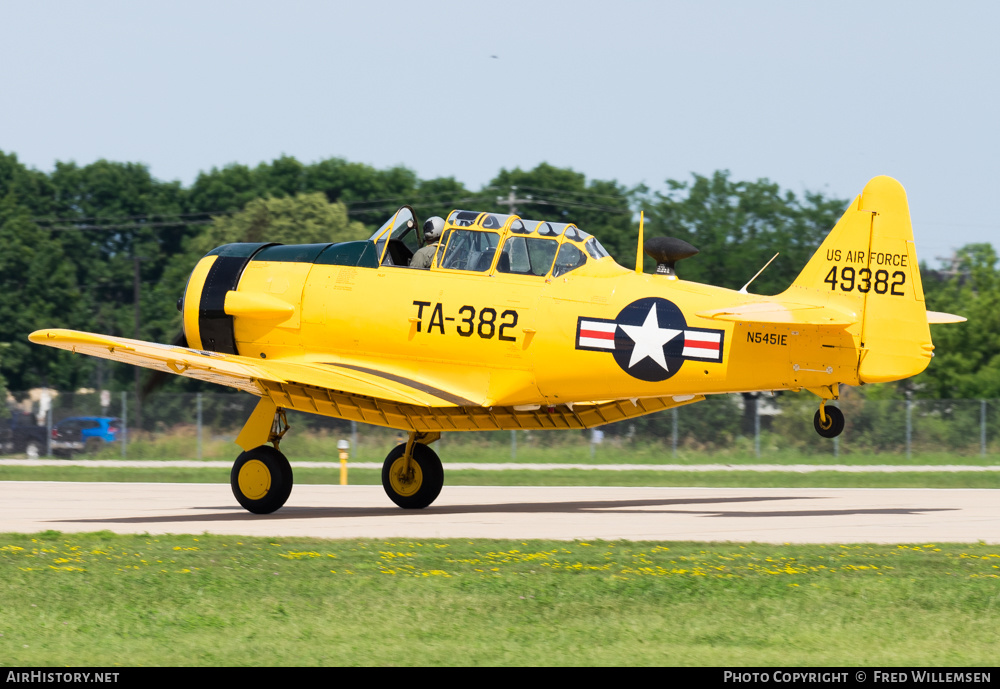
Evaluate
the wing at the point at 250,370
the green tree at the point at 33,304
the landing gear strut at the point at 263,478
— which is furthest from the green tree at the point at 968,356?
the green tree at the point at 33,304

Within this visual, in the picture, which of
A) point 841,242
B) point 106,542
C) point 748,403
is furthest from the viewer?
point 748,403

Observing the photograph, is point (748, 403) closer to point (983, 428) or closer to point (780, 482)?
point (983, 428)

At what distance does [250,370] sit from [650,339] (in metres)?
5.61

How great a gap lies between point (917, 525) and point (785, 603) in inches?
269

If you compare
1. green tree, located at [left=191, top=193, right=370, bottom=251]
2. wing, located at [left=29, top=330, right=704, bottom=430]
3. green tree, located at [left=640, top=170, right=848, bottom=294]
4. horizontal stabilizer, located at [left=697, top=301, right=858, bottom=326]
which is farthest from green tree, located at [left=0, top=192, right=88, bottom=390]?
horizontal stabilizer, located at [left=697, top=301, right=858, bottom=326]

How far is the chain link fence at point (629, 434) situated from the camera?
37.7 m

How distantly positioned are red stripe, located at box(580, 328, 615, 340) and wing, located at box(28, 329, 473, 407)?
203 cm

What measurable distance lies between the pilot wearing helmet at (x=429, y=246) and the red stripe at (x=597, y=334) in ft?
9.07

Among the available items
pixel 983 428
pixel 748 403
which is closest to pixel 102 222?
pixel 748 403

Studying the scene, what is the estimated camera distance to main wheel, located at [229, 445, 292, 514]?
57.5 ft

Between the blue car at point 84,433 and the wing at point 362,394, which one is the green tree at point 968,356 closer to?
the wing at point 362,394

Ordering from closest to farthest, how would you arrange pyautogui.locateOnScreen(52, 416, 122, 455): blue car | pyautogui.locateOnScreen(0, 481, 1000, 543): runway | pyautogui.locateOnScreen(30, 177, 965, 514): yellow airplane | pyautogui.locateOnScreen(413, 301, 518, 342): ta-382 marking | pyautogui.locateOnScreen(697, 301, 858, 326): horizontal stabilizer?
pyautogui.locateOnScreen(0, 481, 1000, 543): runway < pyautogui.locateOnScreen(697, 301, 858, 326): horizontal stabilizer < pyautogui.locateOnScreen(30, 177, 965, 514): yellow airplane < pyautogui.locateOnScreen(413, 301, 518, 342): ta-382 marking < pyautogui.locateOnScreen(52, 416, 122, 455): blue car

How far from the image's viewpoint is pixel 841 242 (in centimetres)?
1645

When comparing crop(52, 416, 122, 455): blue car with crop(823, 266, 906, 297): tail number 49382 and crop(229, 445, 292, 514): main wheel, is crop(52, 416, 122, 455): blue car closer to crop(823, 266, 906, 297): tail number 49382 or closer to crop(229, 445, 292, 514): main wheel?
crop(229, 445, 292, 514): main wheel
